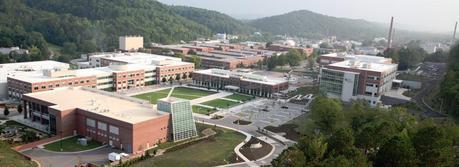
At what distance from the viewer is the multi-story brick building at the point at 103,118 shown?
27500 millimetres

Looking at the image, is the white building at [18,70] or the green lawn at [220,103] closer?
the white building at [18,70]

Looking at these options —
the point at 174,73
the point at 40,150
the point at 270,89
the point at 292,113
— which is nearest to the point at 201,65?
the point at 174,73

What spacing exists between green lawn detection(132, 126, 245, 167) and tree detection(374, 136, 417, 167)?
9.99m

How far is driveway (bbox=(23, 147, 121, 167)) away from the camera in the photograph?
24731 millimetres

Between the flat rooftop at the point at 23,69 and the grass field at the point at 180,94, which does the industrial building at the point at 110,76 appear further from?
the grass field at the point at 180,94

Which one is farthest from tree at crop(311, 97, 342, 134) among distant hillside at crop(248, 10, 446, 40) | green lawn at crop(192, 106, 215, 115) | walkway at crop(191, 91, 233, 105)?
distant hillside at crop(248, 10, 446, 40)

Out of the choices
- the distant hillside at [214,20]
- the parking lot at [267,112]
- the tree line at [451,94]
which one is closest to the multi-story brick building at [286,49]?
the parking lot at [267,112]

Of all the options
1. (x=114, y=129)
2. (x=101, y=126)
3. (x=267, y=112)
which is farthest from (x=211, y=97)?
(x=114, y=129)

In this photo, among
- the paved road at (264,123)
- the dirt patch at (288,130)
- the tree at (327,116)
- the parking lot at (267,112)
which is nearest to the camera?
the paved road at (264,123)

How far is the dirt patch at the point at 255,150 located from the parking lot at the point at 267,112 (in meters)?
4.71

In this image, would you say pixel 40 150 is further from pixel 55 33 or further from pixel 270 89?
pixel 55 33

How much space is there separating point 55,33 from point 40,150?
2444 inches

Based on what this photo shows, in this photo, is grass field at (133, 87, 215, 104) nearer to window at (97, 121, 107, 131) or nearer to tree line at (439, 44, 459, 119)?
window at (97, 121, 107, 131)

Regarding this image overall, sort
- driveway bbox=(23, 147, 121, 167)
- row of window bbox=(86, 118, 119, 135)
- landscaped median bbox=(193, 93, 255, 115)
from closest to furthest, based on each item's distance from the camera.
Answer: driveway bbox=(23, 147, 121, 167)
row of window bbox=(86, 118, 119, 135)
landscaped median bbox=(193, 93, 255, 115)
